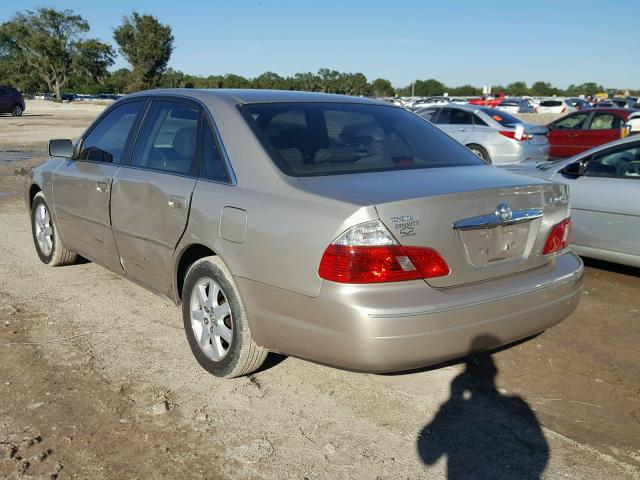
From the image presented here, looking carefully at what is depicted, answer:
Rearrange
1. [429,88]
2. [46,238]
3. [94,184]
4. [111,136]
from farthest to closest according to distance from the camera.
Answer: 1. [429,88]
2. [46,238]
3. [111,136]
4. [94,184]

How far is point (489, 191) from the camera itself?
321cm

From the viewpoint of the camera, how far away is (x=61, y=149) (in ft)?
17.5

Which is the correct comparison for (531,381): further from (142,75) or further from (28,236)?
(142,75)

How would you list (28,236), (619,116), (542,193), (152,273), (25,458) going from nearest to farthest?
(25,458), (542,193), (152,273), (28,236), (619,116)

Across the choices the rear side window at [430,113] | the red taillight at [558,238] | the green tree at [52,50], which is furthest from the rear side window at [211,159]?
the green tree at [52,50]

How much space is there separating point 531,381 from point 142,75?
77069 millimetres

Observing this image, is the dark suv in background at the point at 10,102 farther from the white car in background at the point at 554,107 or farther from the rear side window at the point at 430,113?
the white car in background at the point at 554,107

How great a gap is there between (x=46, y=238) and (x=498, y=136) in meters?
9.41

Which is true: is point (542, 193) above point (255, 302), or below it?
above

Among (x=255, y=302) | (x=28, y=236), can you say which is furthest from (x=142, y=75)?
(x=255, y=302)

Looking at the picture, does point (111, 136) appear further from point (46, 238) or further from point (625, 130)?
point (625, 130)

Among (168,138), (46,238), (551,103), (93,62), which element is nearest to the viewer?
(168,138)

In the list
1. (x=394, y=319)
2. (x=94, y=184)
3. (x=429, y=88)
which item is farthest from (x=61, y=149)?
(x=429, y=88)

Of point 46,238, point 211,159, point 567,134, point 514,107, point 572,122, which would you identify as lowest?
point 46,238
